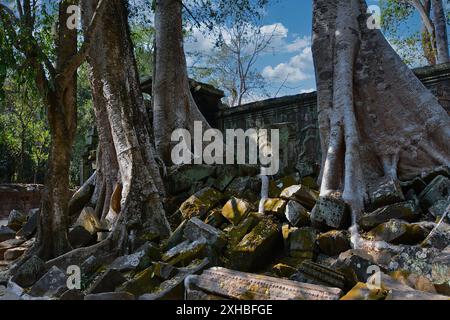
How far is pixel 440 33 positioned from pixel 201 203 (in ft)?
27.7

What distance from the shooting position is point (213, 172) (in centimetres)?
500

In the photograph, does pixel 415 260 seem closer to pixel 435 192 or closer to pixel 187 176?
pixel 435 192

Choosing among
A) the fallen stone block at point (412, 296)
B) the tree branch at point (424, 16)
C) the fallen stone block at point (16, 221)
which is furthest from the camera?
the tree branch at point (424, 16)

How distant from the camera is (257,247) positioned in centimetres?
317

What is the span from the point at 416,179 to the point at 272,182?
57.7 inches

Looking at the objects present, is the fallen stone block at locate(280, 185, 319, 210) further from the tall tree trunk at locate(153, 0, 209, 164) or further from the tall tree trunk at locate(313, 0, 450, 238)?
the tall tree trunk at locate(153, 0, 209, 164)

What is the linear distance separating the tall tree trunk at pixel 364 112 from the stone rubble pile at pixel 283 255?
0.95 ft

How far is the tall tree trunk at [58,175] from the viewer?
3.94 meters

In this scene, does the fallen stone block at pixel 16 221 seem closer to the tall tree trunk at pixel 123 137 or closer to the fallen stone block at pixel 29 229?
the fallen stone block at pixel 29 229

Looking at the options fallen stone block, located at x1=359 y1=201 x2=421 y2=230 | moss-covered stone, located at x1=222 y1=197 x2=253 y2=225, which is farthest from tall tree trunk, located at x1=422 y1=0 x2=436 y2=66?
moss-covered stone, located at x1=222 y1=197 x2=253 y2=225

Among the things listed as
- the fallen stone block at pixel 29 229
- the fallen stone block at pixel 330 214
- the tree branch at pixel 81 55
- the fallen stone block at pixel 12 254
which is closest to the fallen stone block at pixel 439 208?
the fallen stone block at pixel 330 214

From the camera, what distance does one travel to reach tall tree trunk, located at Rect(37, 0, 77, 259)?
3941 millimetres

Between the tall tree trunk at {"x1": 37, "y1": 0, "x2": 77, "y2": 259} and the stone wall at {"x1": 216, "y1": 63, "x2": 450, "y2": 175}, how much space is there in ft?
7.49
